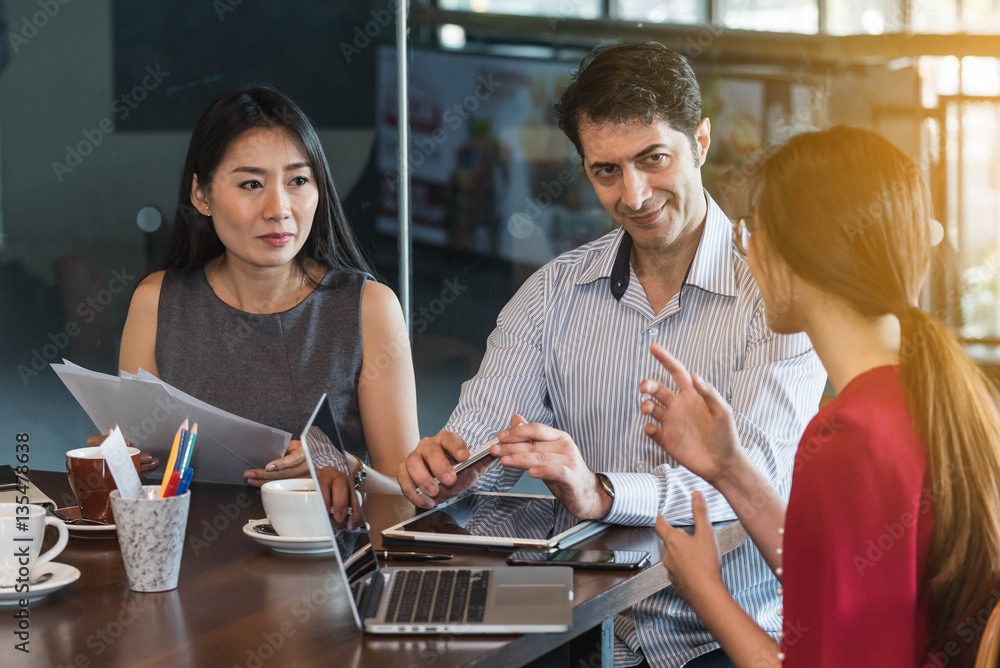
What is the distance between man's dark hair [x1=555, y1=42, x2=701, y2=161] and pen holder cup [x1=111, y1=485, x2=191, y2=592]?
1012 mm

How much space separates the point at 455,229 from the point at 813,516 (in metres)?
Result: 2.21

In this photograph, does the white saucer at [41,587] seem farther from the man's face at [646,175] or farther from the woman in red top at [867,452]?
the man's face at [646,175]

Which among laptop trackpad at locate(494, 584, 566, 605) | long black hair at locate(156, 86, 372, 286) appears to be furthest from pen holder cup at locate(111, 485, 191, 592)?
long black hair at locate(156, 86, 372, 286)

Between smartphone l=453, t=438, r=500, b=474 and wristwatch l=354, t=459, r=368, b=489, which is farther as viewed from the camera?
wristwatch l=354, t=459, r=368, b=489

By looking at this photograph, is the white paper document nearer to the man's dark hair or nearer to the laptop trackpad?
the laptop trackpad

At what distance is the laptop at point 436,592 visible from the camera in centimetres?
96

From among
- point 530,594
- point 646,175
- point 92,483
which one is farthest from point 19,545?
point 646,175

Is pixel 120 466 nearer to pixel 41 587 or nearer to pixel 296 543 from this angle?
pixel 41 587

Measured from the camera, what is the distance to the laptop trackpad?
3.35ft

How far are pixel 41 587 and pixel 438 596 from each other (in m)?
0.44

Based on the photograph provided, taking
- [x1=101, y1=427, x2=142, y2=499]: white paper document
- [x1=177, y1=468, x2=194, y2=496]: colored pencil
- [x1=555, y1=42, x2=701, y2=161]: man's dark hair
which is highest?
[x1=555, y1=42, x2=701, y2=161]: man's dark hair

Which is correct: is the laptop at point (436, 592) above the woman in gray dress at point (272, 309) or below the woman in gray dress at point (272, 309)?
below

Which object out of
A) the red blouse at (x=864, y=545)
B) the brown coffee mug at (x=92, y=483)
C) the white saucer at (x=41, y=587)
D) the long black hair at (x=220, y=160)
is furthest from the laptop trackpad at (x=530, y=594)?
the long black hair at (x=220, y=160)

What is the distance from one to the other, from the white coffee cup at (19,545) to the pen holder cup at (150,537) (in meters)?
0.09
